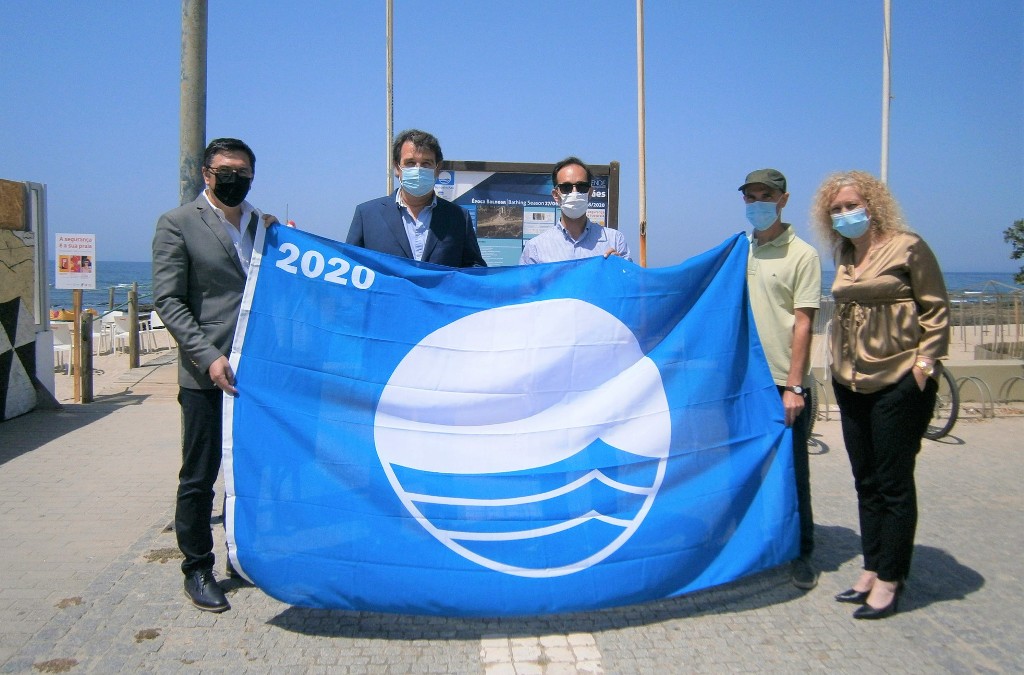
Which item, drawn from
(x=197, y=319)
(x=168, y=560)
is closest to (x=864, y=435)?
(x=197, y=319)

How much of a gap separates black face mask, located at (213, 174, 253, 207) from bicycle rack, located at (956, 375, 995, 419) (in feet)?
25.9

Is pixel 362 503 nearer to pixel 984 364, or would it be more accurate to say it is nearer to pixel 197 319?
pixel 197 319

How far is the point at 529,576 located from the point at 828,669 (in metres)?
1.29

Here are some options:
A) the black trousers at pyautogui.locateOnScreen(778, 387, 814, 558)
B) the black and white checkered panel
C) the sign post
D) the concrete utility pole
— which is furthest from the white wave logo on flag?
the sign post

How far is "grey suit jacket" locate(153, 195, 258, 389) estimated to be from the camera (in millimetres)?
3656

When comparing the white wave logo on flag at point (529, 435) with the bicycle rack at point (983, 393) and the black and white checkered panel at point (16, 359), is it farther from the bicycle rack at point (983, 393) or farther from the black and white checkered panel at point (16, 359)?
the black and white checkered panel at point (16, 359)

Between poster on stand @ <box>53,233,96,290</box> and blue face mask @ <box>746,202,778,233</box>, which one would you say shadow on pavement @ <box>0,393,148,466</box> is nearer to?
poster on stand @ <box>53,233,96,290</box>

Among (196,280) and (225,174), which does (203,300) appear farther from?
(225,174)

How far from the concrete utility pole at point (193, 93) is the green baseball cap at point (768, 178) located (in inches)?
130

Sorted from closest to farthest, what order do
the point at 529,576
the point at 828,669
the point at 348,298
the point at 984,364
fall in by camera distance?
the point at 828,669 → the point at 529,576 → the point at 348,298 → the point at 984,364

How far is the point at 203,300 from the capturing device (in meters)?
3.77

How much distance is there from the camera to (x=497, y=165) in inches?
285

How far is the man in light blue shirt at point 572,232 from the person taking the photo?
4.58 metres

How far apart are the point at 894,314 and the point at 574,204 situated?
1805 mm
